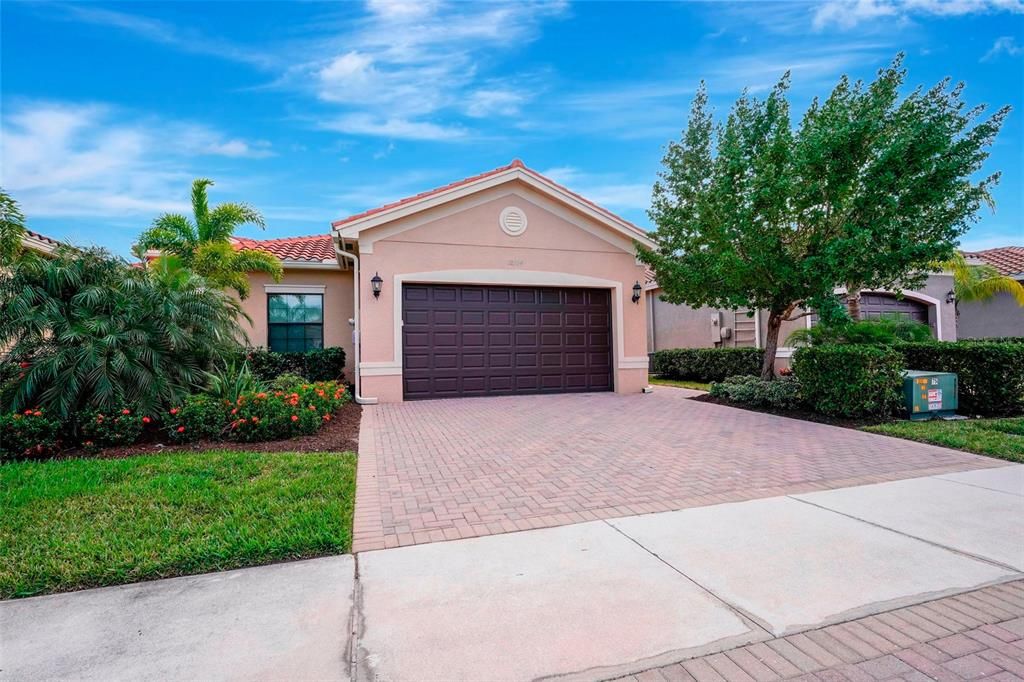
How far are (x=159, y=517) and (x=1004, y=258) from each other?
2545cm

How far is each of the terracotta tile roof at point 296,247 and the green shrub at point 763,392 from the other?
10.5m

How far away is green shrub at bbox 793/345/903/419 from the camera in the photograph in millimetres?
8281

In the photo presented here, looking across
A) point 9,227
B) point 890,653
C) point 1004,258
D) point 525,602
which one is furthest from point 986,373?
point 9,227

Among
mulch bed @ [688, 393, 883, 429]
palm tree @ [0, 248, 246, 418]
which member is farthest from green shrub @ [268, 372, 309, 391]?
mulch bed @ [688, 393, 883, 429]

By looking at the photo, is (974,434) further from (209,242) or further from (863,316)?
(209,242)

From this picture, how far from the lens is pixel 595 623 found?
101 inches

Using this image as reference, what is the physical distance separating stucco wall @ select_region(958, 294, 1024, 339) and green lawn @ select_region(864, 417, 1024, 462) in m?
12.1

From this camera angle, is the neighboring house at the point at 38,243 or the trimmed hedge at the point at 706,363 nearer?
the neighboring house at the point at 38,243

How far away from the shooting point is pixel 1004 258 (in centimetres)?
1830

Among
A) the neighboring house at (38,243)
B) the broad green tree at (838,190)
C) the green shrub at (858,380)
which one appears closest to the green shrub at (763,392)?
the green shrub at (858,380)

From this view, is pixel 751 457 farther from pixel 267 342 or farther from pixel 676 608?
pixel 267 342

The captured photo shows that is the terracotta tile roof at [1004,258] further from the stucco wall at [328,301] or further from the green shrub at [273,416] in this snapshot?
the green shrub at [273,416]

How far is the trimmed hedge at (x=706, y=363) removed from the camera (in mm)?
14562

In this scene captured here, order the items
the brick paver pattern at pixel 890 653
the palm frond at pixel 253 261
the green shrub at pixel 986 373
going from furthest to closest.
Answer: the palm frond at pixel 253 261, the green shrub at pixel 986 373, the brick paver pattern at pixel 890 653
